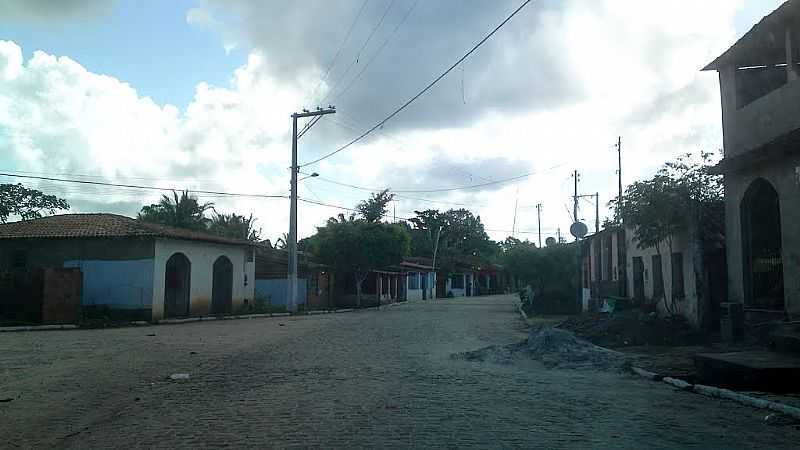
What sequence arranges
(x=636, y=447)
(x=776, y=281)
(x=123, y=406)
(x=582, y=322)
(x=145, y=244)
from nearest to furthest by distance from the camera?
(x=636, y=447) < (x=123, y=406) < (x=776, y=281) < (x=582, y=322) < (x=145, y=244)

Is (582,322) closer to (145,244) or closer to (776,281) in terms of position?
(776,281)

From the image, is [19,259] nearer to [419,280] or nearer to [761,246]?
[761,246]

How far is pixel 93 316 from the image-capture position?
27.1 m

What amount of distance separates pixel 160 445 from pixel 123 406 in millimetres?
2628

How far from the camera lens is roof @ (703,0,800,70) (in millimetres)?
14484

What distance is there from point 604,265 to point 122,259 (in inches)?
832

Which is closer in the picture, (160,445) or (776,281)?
(160,445)

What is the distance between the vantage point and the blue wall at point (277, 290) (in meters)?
A: 42.4

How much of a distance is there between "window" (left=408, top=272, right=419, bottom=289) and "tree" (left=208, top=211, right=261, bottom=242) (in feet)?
63.7

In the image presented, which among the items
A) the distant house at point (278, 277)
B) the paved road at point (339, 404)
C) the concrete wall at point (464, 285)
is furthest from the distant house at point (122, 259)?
the concrete wall at point (464, 285)

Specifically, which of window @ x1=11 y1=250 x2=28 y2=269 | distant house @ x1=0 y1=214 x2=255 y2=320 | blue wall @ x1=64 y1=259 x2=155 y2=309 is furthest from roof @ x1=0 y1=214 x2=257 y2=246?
blue wall @ x1=64 y1=259 x2=155 y2=309

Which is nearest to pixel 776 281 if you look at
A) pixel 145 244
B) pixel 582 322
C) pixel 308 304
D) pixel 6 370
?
pixel 582 322

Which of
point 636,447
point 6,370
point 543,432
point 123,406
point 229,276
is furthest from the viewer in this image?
point 229,276

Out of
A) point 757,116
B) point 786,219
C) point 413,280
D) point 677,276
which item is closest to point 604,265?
point 677,276
